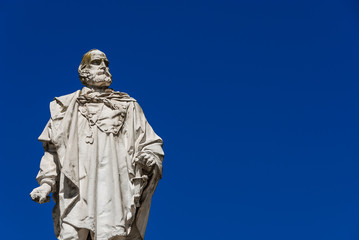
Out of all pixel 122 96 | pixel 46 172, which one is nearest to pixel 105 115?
pixel 122 96

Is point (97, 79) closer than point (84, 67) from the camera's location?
Yes

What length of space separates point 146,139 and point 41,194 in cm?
222

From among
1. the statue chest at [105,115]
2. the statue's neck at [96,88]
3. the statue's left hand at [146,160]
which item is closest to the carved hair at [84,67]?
the statue's neck at [96,88]

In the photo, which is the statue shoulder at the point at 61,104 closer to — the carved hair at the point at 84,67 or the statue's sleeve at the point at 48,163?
the statue's sleeve at the point at 48,163

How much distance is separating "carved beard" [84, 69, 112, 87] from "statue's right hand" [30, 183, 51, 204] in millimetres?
2287

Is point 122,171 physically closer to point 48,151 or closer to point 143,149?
point 143,149

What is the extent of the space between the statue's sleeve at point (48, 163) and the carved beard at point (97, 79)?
1.07 metres

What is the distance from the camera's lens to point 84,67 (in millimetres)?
13477

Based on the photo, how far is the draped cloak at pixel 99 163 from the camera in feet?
39.6

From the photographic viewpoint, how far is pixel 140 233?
1238cm

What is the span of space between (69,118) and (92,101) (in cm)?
61

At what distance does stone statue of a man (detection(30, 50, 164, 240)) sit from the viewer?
12.0 m

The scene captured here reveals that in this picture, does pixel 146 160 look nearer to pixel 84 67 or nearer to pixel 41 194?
pixel 41 194

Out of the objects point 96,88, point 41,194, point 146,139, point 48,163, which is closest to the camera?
point 41,194
